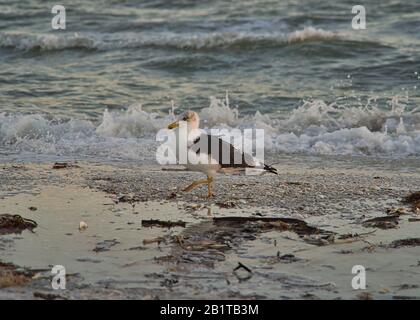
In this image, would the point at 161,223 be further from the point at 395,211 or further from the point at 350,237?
the point at 395,211

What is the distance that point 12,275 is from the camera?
5.39m

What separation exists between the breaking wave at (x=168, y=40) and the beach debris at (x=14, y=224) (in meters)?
9.97

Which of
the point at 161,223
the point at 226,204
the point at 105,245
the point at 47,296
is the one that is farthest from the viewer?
the point at 226,204

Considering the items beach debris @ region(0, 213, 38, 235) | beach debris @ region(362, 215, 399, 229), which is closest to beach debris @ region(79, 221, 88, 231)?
beach debris @ region(0, 213, 38, 235)

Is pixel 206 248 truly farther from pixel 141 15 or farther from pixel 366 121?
pixel 141 15

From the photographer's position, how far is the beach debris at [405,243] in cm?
616

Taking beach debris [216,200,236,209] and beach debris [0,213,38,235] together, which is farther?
beach debris [216,200,236,209]

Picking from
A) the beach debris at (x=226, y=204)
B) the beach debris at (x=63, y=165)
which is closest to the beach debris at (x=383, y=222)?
the beach debris at (x=226, y=204)

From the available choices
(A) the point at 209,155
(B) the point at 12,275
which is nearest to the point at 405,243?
(A) the point at 209,155

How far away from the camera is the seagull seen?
734cm

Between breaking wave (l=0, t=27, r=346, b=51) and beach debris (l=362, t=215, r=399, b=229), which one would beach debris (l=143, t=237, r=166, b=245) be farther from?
breaking wave (l=0, t=27, r=346, b=51)

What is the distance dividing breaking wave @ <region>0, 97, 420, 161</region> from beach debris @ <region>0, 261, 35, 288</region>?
3.92 metres

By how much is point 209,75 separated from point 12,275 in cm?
945

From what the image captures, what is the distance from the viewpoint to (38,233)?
6.37m
